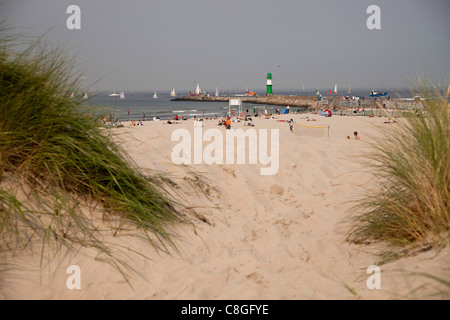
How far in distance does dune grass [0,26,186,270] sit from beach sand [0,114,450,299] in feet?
0.71

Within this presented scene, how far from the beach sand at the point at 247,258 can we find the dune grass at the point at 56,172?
0.71 feet

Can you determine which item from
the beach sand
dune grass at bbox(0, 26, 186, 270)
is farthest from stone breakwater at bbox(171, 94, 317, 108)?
dune grass at bbox(0, 26, 186, 270)

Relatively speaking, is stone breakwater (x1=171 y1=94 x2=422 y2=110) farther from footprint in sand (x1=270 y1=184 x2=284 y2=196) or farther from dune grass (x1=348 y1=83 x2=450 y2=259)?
dune grass (x1=348 y1=83 x2=450 y2=259)

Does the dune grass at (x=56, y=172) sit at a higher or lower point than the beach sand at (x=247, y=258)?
higher

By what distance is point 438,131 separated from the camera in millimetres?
2824

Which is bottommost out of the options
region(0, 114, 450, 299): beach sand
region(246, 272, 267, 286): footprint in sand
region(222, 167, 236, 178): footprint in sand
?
region(246, 272, 267, 286): footprint in sand

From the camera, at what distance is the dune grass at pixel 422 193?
2596mm

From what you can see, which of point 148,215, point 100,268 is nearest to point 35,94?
point 148,215

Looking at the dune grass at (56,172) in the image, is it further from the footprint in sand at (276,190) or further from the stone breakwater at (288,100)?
the stone breakwater at (288,100)

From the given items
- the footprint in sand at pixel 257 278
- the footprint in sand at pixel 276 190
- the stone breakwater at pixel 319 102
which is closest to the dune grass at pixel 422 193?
the footprint in sand at pixel 257 278

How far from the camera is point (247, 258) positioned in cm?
327

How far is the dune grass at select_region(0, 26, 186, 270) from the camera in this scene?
2795mm
